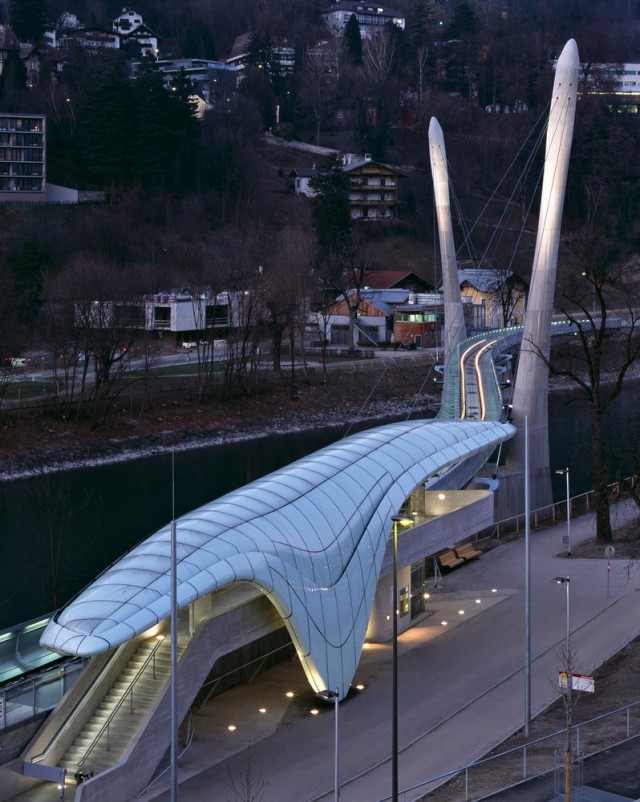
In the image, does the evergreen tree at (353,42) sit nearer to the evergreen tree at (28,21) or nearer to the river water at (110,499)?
the evergreen tree at (28,21)

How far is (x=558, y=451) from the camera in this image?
51344 mm

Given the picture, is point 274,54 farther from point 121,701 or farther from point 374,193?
point 121,701

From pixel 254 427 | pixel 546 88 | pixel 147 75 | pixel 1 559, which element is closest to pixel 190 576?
pixel 1 559

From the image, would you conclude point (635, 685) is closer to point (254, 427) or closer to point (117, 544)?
point (117, 544)

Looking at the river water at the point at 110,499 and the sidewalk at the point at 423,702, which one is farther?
the river water at the point at 110,499

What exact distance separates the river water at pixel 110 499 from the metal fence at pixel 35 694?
8.77 meters

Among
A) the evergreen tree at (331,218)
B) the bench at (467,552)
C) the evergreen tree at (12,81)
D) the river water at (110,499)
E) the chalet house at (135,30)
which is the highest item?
the chalet house at (135,30)

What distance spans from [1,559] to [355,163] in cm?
6931

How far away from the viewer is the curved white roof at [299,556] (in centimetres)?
1817

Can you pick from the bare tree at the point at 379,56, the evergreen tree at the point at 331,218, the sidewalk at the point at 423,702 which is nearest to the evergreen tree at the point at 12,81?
the evergreen tree at the point at 331,218

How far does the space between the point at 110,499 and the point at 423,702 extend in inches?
918

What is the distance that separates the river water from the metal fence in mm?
8773

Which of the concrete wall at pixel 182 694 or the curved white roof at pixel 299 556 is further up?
the curved white roof at pixel 299 556

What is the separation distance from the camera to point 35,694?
61.5ft
